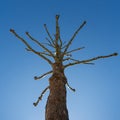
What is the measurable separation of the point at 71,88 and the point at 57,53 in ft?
4.64

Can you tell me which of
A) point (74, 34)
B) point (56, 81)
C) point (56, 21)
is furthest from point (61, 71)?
point (56, 21)

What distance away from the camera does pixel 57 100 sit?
17.0ft

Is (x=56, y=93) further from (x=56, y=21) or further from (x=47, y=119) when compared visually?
(x=56, y=21)

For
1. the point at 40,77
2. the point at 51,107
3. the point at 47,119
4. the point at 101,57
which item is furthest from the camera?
the point at 40,77

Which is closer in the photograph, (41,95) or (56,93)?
(56,93)

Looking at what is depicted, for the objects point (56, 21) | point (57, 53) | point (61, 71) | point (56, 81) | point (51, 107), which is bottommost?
point (51, 107)

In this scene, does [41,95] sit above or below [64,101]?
above

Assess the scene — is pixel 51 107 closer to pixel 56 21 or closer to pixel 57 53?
pixel 57 53

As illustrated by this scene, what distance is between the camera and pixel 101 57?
23.2ft

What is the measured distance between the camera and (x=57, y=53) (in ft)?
25.3

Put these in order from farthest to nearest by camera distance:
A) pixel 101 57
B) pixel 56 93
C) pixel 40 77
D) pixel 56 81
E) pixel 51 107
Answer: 1. pixel 40 77
2. pixel 101 57
3. pixel 56 81
4. pixel 56 93
5. pixel 51 107

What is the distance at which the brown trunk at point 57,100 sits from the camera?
15.5 ft

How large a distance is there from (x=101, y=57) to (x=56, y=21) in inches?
89.4

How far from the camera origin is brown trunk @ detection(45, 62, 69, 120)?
473 centimetres
